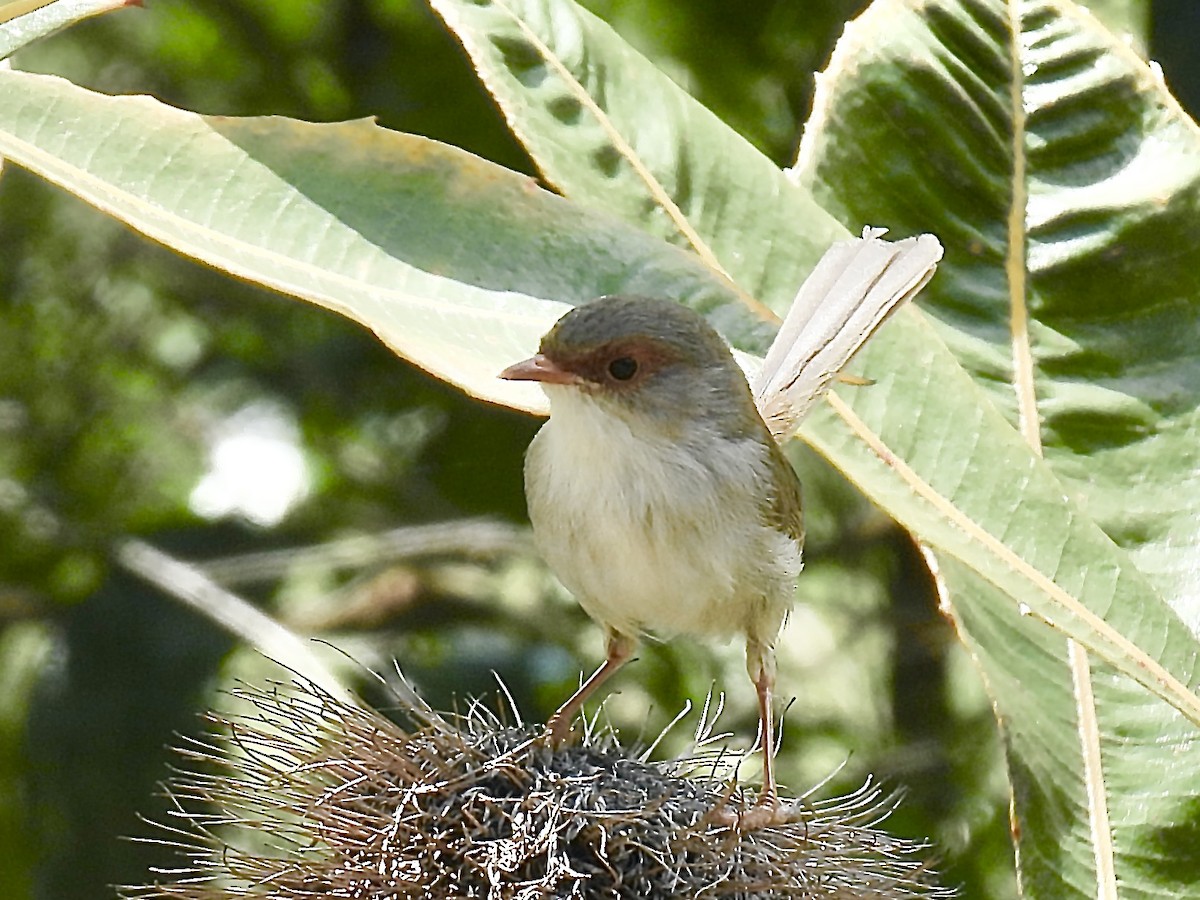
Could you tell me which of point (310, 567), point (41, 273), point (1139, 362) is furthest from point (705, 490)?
point (41, 273)

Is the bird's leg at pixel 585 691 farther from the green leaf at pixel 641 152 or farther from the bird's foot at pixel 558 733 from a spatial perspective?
the green leaf at pixel 641 152

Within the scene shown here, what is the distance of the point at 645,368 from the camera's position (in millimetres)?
1572

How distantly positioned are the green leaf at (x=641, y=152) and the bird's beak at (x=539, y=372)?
0.90 ft

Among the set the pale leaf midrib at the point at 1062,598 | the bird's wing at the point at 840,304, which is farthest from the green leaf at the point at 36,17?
the pale leaf midrib at the point at 1062,598

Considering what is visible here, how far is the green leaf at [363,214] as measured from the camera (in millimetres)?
1314

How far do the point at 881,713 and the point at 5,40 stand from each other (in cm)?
210

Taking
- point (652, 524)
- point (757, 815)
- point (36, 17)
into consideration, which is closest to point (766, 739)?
point (757, 815)

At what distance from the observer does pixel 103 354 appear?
2.75 metres

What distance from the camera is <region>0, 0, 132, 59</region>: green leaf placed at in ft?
4.12

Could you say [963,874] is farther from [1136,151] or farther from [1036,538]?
[1036,538]

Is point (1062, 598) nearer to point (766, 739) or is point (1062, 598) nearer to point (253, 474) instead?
point (766, 739)

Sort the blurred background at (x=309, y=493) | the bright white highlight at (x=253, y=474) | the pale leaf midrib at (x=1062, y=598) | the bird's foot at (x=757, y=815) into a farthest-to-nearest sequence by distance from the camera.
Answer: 1. the bright white highlight at (x=253, y=474)
2. the blurred background at (x=309, y=493)
3. the bird's foot at (x=757, y=815)
4. the pale leaf midrib at (x=1062, y=598)

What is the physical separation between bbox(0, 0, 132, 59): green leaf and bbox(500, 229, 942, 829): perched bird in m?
0.48

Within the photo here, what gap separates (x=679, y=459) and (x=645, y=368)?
4.0 inches
